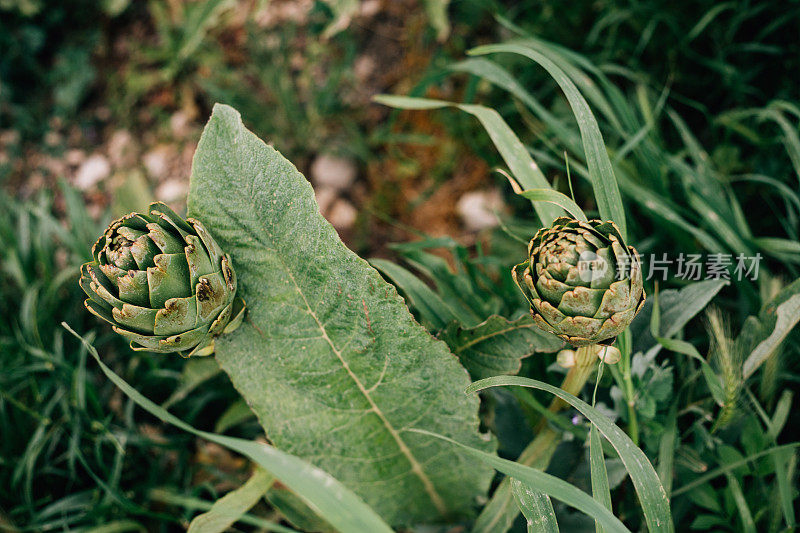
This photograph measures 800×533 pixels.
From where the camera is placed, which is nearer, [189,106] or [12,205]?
[12,205]

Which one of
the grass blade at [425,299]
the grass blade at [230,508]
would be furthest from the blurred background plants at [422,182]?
the grass blade at [230,508]

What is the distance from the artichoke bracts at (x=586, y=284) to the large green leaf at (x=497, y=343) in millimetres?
121

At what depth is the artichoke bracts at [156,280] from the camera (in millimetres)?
538

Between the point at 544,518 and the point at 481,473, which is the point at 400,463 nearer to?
the point at 481,473

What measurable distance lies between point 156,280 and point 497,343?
1.33ft

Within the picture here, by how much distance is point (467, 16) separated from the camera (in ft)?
4.77

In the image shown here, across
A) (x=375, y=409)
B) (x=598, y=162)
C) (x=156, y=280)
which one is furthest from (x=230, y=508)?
(x=598, y=162)

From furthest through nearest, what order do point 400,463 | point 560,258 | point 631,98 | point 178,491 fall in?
point 631,98, point 178,491, point 400,463, point 560,258

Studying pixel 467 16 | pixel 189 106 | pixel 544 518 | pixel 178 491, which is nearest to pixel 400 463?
pixel 544 518

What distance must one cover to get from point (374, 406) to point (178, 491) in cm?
51

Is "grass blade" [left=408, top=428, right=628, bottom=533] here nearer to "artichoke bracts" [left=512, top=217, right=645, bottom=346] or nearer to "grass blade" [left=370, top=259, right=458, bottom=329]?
"artichoke bracts" [left=512, top=217, right=645, bottom=346]

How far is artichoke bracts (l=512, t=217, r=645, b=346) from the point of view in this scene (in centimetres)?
50

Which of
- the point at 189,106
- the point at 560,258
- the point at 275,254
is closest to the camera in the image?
the point at 560,258

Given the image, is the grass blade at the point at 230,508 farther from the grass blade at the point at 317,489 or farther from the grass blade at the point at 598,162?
the grass blade at the point at 598,162
